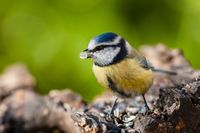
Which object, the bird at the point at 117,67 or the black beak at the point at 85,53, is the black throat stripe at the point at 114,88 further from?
the black beak at the point at 85,53

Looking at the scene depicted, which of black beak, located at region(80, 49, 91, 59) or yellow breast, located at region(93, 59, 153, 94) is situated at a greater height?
black beak, located at region(80, 49, 91, 59)

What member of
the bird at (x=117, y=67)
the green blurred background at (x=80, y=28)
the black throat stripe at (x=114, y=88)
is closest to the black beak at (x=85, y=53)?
the bird at (x=117, y=67)

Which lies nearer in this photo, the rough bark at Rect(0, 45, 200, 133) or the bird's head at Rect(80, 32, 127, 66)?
the rough bark at Rect(0, 45, 200, 133)

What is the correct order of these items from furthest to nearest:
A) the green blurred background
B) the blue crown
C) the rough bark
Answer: the green blurred background
the blue crown
the rough bark

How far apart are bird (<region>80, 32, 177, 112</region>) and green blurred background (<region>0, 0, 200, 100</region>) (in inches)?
31.7

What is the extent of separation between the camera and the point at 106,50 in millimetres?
1961

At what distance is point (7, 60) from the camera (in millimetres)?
3104

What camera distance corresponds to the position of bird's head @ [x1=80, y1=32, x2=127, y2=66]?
1925mm

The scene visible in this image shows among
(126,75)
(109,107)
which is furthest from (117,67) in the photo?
(109,107)

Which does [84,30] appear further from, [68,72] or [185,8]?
[185,8]

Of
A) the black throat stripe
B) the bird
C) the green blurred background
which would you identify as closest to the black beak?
the bird

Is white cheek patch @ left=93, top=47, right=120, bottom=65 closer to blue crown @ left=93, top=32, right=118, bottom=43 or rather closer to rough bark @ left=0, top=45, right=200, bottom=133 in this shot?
blue crown @ left=93, top=32, right=118, bottom=43

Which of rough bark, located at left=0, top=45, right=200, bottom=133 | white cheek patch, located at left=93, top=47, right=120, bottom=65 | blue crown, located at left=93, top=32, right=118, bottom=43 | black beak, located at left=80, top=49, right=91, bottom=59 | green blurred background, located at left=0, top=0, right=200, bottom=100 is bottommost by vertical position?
rough bark, located at left=0, top=45, right=200, bottom=133

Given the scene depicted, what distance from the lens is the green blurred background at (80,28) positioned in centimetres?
286
